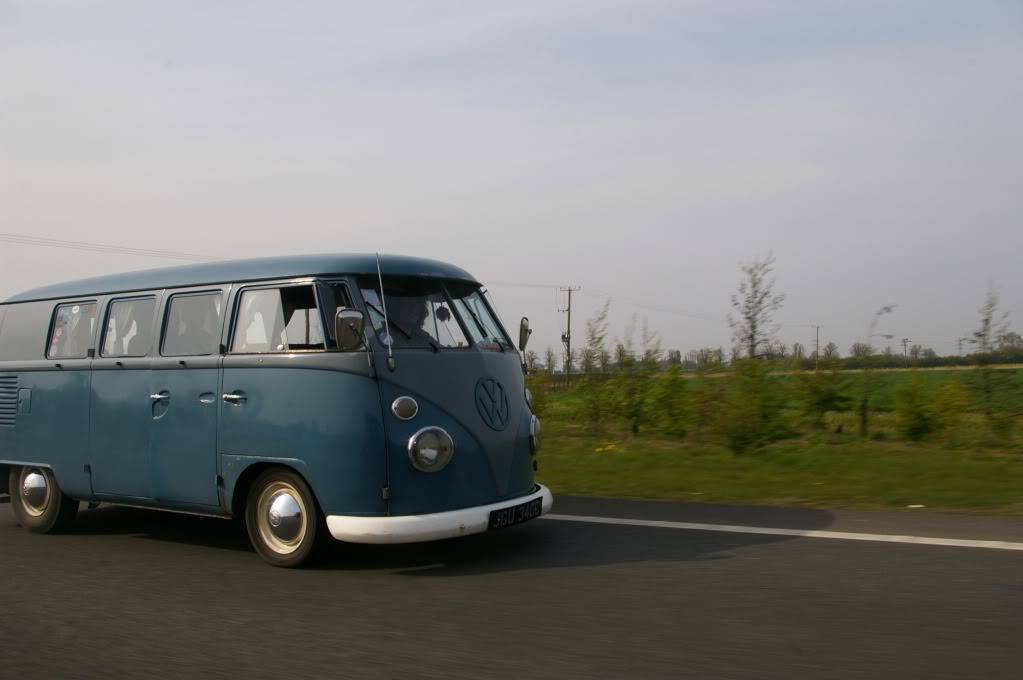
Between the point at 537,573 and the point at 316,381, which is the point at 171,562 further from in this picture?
the point at 537,573

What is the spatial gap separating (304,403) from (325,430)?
277 millimetres

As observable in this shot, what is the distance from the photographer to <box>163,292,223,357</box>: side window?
750 centimetres

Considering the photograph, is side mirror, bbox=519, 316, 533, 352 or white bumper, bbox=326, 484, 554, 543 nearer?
white bumper, bbox=326, 484, 554, 543

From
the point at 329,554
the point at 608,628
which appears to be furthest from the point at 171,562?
the point at 608,628

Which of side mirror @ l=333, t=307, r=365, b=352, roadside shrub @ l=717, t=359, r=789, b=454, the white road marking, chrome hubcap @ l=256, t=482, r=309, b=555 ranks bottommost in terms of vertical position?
the white road marking

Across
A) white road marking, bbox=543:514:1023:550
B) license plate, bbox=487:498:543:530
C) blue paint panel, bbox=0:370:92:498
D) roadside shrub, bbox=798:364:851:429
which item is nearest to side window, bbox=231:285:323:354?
license plate, bbox=487:498:543:530

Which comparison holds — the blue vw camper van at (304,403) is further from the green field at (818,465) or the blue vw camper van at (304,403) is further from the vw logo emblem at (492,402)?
the green field at (818,465)

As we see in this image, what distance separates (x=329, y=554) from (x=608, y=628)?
2.64 meters

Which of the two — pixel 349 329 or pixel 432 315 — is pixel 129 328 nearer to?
pixel 349 329

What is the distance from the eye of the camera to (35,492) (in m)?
8.88

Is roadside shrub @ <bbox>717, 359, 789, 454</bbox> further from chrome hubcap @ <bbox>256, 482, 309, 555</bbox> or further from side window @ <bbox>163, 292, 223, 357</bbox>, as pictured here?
side window @ <bbox>163, 292, 223, 357</bbox>

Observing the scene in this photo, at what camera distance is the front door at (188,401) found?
7.34 metres

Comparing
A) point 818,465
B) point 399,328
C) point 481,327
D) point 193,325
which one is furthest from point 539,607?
point 818,465

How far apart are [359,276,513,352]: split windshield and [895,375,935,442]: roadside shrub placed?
8.96m
